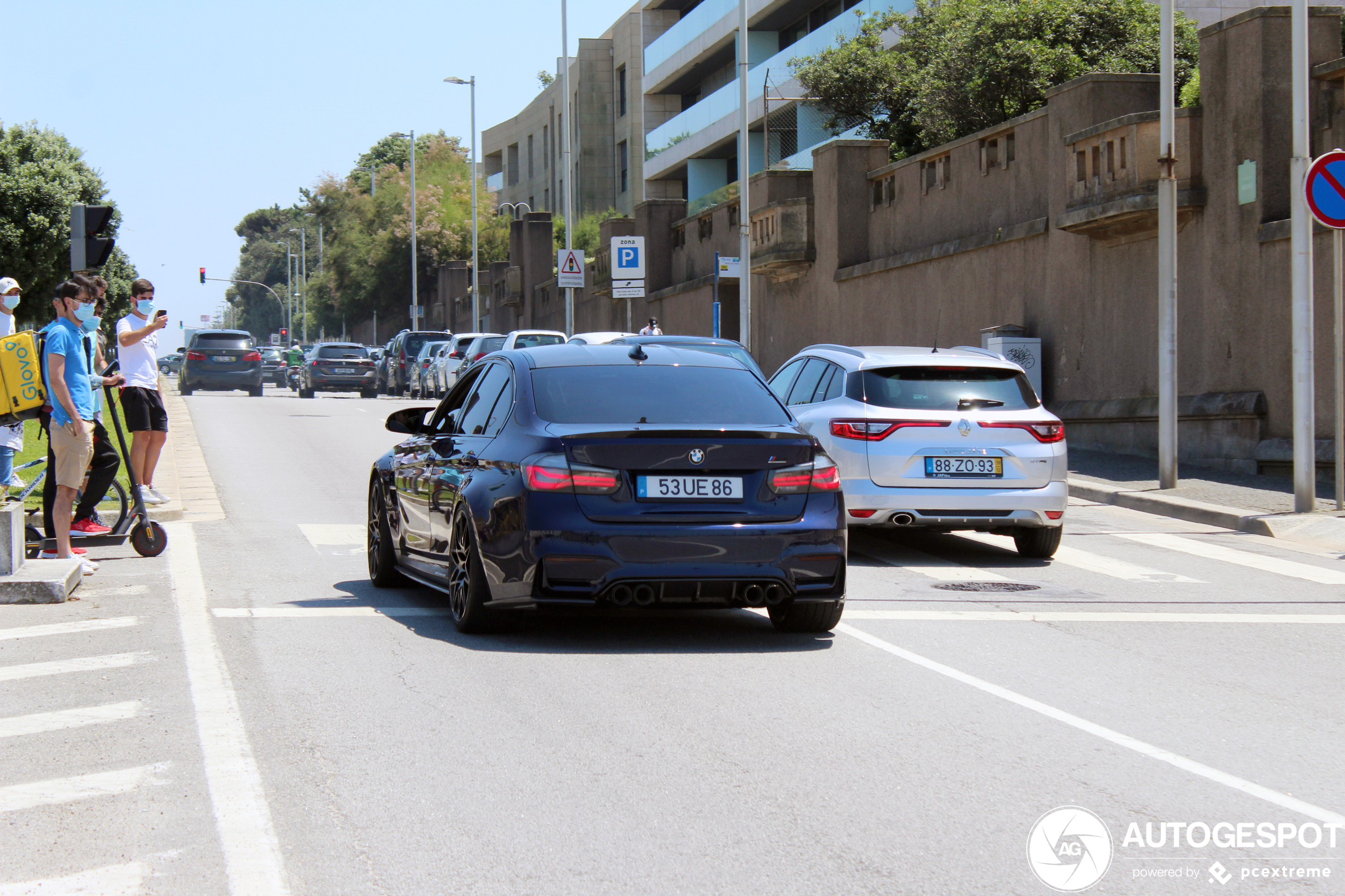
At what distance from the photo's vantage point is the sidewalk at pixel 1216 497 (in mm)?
13234

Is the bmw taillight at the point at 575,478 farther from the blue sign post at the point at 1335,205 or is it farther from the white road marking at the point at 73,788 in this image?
the blue sign post at the point at 1335,205

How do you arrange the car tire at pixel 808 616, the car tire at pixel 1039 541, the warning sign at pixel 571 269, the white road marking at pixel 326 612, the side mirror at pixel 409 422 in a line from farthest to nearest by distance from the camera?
the warning sign at pixel 571 269, the car tire at pixel 1039 541, the side mirror at pixel 409 422, the white road marking at pixel 326 612, the car tire at pixel 808 616

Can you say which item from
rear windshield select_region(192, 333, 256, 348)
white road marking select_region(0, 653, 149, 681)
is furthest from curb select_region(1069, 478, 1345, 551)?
rear windshield select_region(192, 333, 256, 348)

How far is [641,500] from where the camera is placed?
7547 millimetres

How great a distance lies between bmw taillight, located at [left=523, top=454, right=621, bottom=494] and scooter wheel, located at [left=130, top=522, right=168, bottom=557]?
4714 mm

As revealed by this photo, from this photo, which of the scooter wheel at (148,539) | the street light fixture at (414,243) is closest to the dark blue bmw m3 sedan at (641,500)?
the scooter wheel at (148,539)

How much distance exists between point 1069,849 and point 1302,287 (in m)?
10.5

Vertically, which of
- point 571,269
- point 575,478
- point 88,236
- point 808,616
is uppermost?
A: point 571,269

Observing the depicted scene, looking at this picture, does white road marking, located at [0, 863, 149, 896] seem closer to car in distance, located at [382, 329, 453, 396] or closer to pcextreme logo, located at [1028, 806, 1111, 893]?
pcextreme logo, located at [1028, 806, 1111, 893]

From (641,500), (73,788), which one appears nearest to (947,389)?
(641,500)

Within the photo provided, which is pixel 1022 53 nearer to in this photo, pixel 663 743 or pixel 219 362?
pixel 663 743

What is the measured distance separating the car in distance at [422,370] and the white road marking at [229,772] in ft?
103

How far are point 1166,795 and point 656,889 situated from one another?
1936mm

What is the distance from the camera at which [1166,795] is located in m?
5.21
